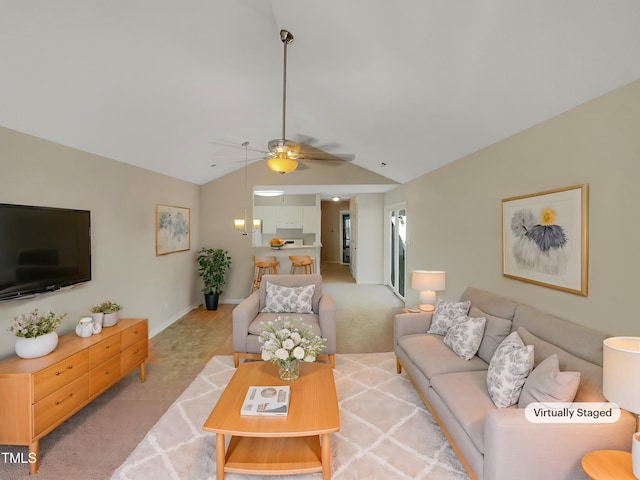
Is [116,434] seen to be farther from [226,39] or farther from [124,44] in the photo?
[226,39]

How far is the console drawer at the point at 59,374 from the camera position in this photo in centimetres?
210

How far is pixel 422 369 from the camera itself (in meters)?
2.55

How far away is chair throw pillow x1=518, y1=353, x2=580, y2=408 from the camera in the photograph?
161 cm

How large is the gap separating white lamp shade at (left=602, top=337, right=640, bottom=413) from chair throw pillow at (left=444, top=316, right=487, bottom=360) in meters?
1.16

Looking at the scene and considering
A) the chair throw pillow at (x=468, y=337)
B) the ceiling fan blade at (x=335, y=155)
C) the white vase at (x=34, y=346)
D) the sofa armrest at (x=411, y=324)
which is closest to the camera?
the white vase at (x=34, y=346)

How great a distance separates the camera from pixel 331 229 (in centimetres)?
1311

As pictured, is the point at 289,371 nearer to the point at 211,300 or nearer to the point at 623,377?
the point at 623,377

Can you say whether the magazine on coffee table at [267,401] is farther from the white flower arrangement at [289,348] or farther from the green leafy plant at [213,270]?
the green leafy plant at [213,270]

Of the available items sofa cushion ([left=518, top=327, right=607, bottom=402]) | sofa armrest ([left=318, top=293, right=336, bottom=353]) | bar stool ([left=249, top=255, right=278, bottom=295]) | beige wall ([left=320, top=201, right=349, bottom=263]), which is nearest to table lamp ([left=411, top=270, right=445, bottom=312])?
sofa armrest ([left=318, top=293, right=336, bottom=353])

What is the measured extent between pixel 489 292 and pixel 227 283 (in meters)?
4.90

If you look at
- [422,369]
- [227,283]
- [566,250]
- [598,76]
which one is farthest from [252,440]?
[227,283]

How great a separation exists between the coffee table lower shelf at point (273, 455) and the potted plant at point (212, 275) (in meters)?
4.14

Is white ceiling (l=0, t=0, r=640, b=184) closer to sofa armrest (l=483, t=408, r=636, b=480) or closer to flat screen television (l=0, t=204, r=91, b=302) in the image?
flat screen television (l=0, t=204, r=91, b=302)

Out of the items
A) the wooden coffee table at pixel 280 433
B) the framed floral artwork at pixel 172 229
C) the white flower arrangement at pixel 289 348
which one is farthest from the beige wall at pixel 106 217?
the white flower arrangement at pixel 289 348
